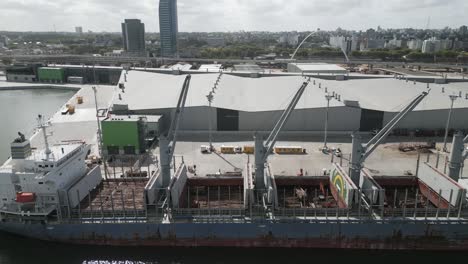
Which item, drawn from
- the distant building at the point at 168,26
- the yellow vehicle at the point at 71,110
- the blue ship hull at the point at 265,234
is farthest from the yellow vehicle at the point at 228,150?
the distant building at the point at 168,26

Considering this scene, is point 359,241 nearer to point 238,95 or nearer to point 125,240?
point 125,240

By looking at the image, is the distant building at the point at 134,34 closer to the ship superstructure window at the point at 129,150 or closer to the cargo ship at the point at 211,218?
the ship superstructure window at the point at 129,150

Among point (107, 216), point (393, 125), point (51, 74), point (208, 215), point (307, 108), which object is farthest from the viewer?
point (51, 74)

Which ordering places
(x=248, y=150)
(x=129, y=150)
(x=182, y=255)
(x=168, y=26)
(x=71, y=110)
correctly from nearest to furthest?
(x=182, y=255), (x=129, y=150), (x=248, y=150), (x=71, y=110), (x=168, y=26)

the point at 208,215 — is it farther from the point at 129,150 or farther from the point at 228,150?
the point at 129,150

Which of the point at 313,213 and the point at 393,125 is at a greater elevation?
the point at 393,125

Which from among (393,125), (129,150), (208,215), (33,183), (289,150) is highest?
(393,125)

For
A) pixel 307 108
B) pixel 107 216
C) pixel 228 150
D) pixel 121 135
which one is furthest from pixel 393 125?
pixel 121 135
